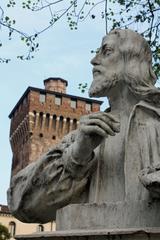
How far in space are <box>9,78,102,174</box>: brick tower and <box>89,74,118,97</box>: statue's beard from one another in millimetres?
45124

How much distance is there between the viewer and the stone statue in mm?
2131

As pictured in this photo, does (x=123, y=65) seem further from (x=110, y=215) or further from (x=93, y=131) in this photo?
(x=110, y=215)

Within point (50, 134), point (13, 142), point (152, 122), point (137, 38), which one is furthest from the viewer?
point (13, 142)

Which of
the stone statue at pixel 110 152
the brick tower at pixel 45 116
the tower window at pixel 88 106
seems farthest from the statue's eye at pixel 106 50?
the tower window at pixel 88 106

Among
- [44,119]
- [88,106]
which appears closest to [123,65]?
[44,119]

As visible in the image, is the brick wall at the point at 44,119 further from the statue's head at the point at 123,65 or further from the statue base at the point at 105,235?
the statue base at the point at 105,235

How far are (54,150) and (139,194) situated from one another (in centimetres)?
46

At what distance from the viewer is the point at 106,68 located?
2395 mm

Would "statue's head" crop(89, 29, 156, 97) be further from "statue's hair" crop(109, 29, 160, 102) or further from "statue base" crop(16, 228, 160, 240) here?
"statue base" crop(16, 228, 160, 240)

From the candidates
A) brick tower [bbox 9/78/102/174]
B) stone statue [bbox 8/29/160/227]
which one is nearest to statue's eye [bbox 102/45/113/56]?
stone statue [bbox 8/29/160/227]

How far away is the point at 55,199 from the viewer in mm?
2289

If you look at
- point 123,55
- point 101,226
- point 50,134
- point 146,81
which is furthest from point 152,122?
point 50,134

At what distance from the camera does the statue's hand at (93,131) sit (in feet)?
6.86

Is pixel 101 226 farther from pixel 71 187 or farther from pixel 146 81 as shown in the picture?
pixel 146 81
